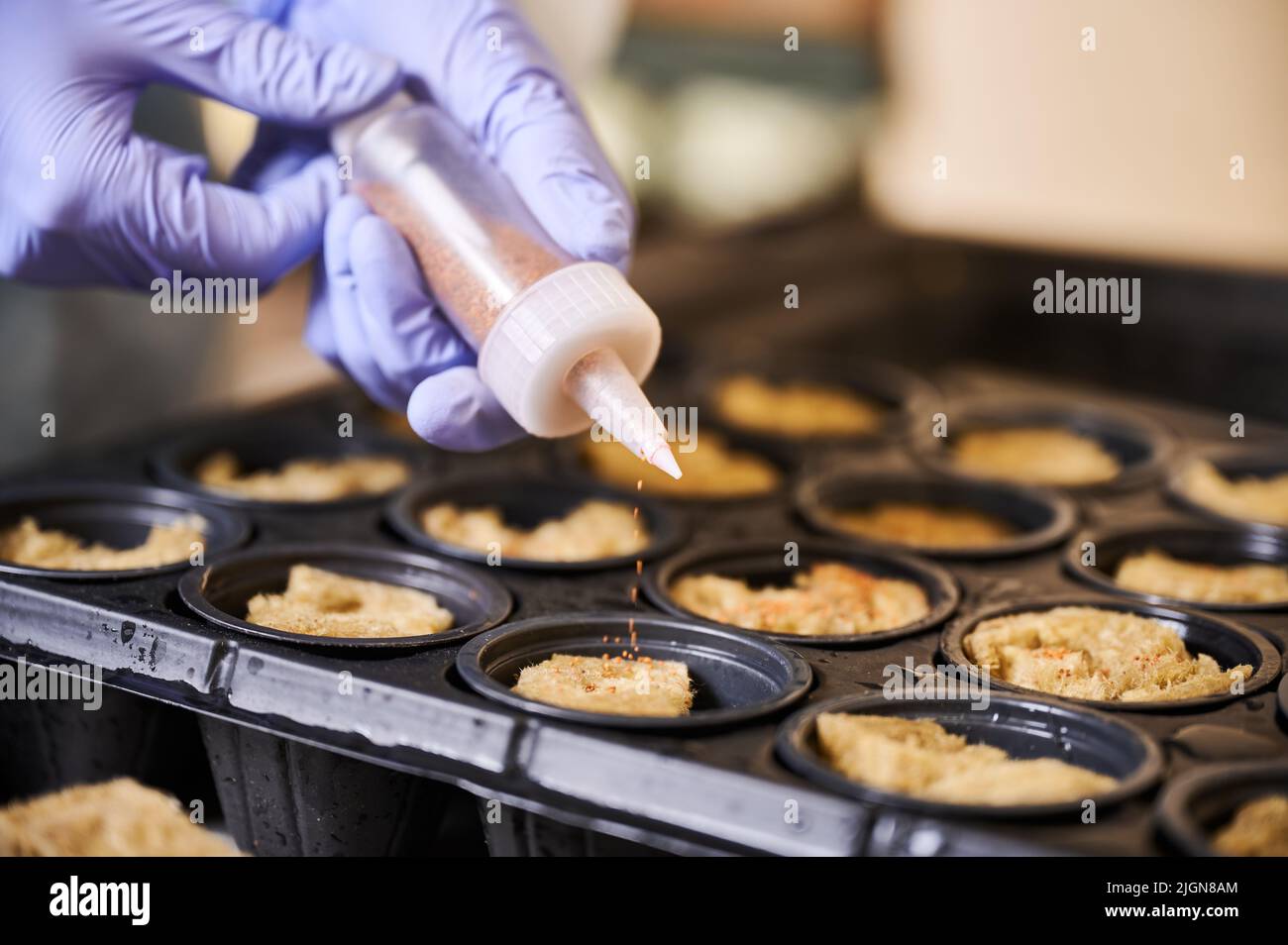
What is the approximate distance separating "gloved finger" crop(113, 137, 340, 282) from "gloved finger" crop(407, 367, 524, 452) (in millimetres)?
372

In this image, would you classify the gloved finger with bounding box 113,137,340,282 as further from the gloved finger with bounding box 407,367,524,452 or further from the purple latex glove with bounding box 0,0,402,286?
the gloved finger with bounding box 407,367,524,452

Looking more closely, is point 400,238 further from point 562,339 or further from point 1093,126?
point 1093,126

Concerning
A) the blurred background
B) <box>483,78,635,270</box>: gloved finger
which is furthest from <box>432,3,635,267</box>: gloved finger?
the blurred background

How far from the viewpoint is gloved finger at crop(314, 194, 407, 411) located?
221 centimetres

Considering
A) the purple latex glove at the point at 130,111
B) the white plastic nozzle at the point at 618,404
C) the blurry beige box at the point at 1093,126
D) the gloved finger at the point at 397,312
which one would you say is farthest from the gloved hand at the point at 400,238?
the blurry beige box at the point at 1093,126

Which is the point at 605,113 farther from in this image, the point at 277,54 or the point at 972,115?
the point at 277,54

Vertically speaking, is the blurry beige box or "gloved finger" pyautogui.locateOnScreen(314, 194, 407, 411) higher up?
the blurry beige box

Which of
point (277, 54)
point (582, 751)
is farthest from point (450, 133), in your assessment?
point (582, 751)

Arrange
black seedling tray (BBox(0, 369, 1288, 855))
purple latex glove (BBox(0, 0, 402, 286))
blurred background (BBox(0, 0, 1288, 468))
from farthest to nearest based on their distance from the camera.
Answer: blurred background (BBox(0, 0, 1288, 468))
purple latex glove (BBox(0, 0, 402, 286))
black seedling tray (BBox(0, 369, 1288, 855))

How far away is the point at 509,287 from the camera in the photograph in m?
2.00

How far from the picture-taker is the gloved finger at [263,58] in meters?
2.24

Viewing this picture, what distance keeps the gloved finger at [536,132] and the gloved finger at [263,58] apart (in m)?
0.13

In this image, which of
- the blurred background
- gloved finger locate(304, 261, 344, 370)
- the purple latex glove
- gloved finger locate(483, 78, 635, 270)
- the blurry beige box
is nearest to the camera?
gloved finger locate(483, 78, 635, 270)

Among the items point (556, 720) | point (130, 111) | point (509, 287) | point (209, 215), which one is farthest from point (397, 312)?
point (556, 720)
